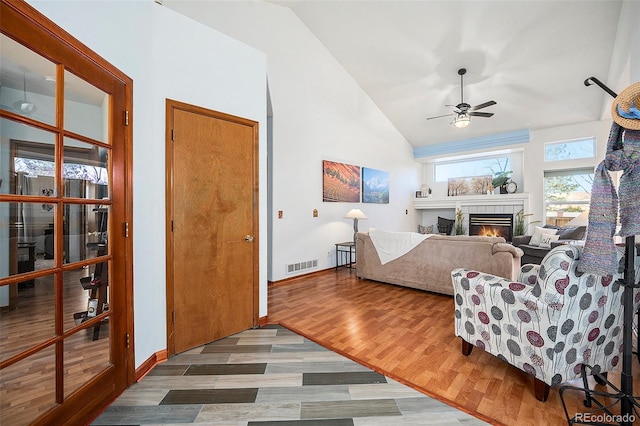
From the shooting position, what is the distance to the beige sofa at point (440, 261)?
10.5 feet

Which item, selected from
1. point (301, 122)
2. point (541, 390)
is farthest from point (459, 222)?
point (541, 390)

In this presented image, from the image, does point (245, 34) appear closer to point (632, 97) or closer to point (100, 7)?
point (100, 7)

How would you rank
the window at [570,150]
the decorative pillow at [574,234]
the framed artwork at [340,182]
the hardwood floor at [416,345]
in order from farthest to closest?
the window at [570,150] < the framed artwork at [340,182] < the decorative pillow at [574,234] < the hardwood floor at [416,345]

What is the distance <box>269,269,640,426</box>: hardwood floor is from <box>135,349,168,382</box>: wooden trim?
3.63 feet

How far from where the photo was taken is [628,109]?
1.34 metres

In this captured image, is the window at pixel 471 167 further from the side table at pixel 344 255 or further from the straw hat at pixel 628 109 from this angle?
the straw hat at pixel 628 109

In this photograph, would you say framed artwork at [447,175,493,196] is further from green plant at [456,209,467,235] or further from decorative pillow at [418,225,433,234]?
decorative pillow at [418,225,433,234]

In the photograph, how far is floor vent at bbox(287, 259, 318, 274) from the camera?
4.70 metres

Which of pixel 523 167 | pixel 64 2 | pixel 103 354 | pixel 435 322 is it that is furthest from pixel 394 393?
pixel 523 167

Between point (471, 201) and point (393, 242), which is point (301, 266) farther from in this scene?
point (471, 201)

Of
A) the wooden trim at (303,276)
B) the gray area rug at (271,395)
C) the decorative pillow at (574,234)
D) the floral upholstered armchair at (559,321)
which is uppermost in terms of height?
the decorative pillow at (574,234)

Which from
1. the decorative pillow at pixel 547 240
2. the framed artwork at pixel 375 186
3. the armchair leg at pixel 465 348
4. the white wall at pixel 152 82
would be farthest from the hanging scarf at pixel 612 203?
the framed artwork at pixel 375 186

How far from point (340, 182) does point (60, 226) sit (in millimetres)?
4646

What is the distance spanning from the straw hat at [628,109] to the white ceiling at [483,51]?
341 centimetres
